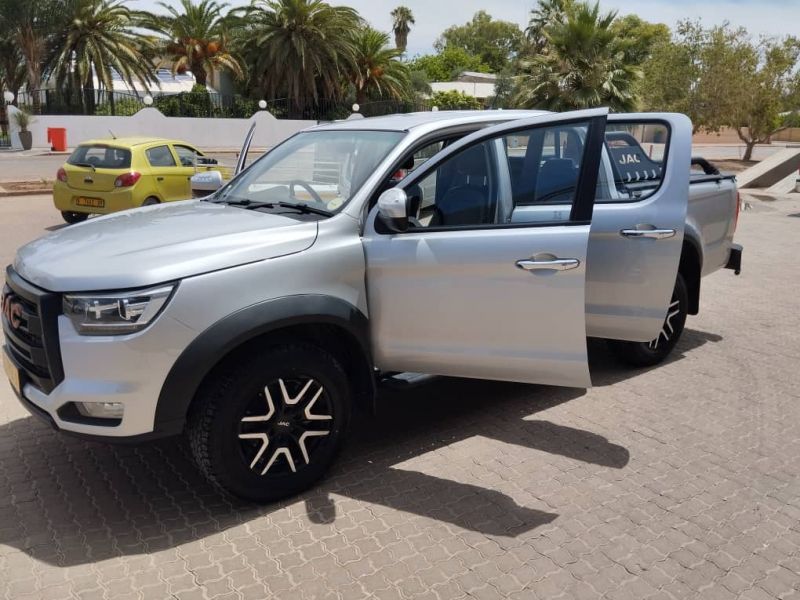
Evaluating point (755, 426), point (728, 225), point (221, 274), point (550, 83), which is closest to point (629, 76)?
point (550, 83)

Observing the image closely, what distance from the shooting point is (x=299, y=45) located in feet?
125

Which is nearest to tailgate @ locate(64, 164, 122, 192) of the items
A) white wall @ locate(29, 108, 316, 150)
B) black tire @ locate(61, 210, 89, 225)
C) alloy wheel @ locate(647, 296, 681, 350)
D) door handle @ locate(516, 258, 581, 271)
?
black tire @ locate(61, 210, 89, 225)

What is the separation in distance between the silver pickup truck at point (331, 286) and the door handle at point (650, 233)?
0.06ft

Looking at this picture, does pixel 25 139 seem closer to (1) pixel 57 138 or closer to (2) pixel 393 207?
(1) pixel 57 138

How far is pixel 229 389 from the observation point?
10.7 feet

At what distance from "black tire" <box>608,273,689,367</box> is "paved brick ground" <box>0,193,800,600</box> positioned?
43cm

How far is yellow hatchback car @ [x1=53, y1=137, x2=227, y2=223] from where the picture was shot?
37.5 ft

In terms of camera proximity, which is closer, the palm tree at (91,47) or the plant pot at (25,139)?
the plant pot at (25,139)

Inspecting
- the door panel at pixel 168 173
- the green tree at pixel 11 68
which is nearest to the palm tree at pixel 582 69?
→ the door panel at pixel 168 173

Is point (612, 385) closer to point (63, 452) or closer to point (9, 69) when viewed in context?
point (63, 452)

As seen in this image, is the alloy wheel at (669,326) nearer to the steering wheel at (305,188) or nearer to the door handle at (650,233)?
the door handle at (650,233)

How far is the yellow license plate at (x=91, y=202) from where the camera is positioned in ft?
38.1

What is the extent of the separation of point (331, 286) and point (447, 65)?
291ft

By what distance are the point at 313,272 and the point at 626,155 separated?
3130mm
